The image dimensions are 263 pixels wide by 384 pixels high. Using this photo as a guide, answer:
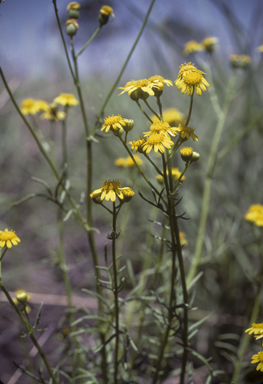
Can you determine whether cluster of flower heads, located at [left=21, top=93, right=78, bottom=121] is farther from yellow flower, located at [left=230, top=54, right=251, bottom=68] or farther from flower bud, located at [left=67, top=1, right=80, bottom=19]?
yellow flower, located at [left=230, top=54, right=251, bottom=68]

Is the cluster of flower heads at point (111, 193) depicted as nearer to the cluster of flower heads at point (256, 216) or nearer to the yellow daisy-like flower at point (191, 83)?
the yellow daisy-like flower at point (191, 83)

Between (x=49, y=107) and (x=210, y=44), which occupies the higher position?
(x=210, y=44)

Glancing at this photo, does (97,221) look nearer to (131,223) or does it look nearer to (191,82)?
(131,223)

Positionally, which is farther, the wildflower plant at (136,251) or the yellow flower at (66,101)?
the yellow flower at (66,101)

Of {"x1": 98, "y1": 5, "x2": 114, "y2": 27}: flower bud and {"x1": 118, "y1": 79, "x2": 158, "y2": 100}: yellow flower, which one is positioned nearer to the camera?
{"x1": 118, "y1": 79, "x2": 158, "y2": 100}: yellow flower

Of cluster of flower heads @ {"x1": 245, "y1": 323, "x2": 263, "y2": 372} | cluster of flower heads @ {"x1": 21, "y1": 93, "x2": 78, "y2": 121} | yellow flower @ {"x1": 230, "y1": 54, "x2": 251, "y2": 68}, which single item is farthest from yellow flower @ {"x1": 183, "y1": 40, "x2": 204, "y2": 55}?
cluster of flower heads @ {"x1": 245, "y1": 323, "x2": 263, "y2": 372}

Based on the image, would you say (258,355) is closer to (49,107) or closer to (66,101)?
(66,101)

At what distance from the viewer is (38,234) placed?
215cm

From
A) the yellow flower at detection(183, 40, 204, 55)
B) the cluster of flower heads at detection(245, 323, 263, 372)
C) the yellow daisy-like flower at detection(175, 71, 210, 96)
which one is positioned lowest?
the cluster of flower heads at detection(245, 323, 263, 372)

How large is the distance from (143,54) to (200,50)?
75 centimetres

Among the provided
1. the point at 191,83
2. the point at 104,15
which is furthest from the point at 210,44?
the point at 191,83

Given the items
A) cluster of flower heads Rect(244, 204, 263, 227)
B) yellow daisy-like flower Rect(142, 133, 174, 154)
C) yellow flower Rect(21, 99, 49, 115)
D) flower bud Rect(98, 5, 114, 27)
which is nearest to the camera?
yellow daisy-like flower Rect(142, 133, 174, 154)

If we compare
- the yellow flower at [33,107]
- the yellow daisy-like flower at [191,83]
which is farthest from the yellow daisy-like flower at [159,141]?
the yellow flower at [33,107]

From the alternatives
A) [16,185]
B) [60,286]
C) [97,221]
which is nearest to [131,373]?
[60,286]
